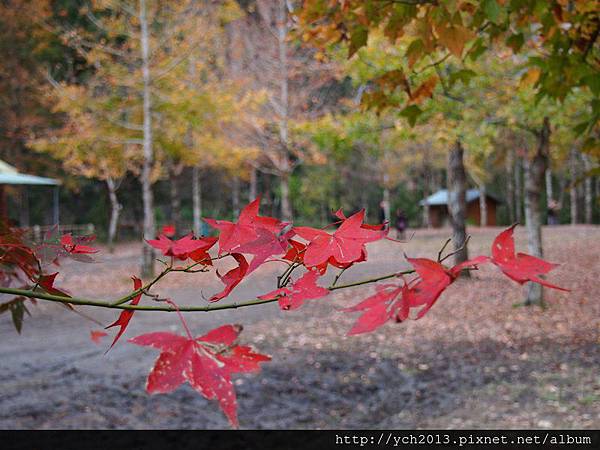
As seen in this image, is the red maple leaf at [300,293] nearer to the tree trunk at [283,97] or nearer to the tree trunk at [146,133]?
the tree trunk at [146,133]

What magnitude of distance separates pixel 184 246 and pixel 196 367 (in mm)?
188

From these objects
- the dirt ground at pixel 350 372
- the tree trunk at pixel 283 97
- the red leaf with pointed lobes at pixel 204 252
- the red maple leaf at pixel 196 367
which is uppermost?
the tree trunk at pixel 283 97

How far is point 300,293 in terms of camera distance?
0.78 m

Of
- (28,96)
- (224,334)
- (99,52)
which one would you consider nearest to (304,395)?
(224,334)

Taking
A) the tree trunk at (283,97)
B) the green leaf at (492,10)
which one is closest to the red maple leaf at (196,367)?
the green leaf at (492,10)

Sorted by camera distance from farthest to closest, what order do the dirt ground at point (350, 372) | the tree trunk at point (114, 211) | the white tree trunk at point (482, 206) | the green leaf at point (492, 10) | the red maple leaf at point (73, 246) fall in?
the white tree trunk at point (482, 206) → the tree trunk at point (114, 211) → the dirt ground at point (350, 372) → the green leaf at point (492, 10) → the red maple leaf at point (73, 246)

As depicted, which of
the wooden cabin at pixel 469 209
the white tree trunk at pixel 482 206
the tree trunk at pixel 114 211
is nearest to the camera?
the tree trunk at pixel 114 211

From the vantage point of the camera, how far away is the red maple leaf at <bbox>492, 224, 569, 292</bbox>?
0.67m

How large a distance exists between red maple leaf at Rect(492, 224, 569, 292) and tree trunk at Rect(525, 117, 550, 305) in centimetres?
760

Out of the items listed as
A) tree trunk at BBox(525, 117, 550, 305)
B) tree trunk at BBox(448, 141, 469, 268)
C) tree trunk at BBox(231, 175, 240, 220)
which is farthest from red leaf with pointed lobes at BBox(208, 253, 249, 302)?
tree trunk at BBox(231, 175, 240, 220)

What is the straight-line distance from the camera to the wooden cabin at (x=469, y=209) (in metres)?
32.0

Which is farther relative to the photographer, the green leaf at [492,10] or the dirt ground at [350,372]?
the dirt ground at [350,372]
